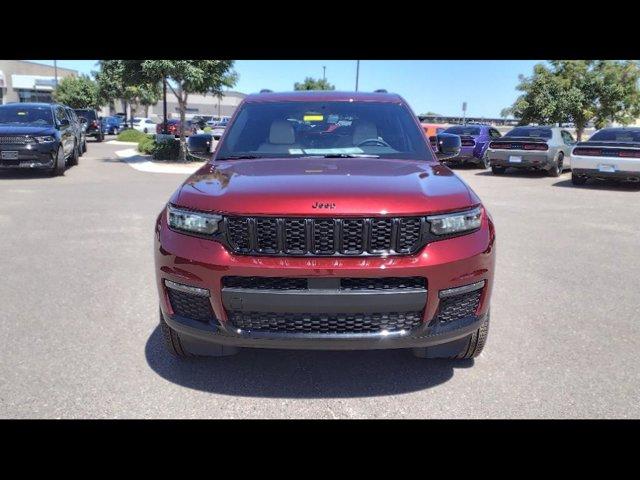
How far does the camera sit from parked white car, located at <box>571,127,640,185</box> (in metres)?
13.1

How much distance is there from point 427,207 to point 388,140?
1535mm

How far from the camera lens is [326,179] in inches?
127

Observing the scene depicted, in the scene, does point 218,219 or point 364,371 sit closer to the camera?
point 218,219

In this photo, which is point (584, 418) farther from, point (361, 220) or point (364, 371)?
point (361, 220)

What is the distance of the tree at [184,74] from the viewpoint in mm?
17578

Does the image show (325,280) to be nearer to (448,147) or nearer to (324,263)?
(324,263)

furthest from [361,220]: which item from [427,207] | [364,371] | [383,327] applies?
[364,371]

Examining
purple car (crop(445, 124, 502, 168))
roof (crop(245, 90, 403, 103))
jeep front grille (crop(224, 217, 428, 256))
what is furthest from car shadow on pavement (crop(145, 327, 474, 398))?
purple car (crop(445, 124, 502, 168))

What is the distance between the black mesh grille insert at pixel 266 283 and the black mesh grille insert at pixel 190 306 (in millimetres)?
182

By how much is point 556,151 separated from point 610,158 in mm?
3009

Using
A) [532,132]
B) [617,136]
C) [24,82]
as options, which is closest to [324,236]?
[617,136]

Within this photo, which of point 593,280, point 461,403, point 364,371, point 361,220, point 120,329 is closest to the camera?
point 361,220

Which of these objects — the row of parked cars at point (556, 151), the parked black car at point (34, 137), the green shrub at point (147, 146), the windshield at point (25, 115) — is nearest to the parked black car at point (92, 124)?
the green shrub at point (147, 146)

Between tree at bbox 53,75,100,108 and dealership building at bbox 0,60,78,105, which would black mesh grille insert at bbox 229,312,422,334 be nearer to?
tree at bbox 53,75,100,108
